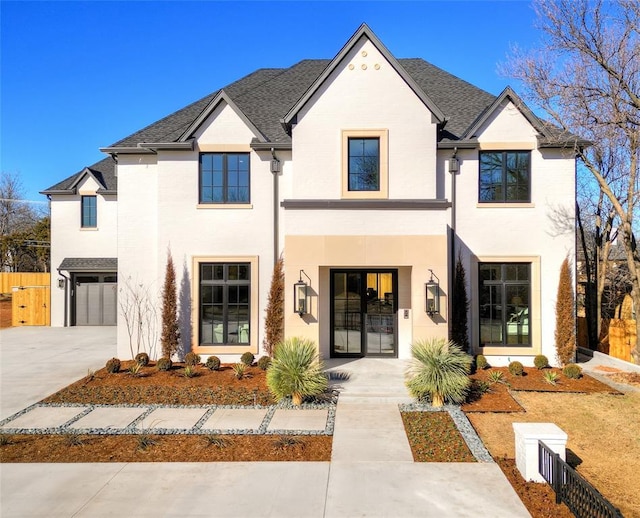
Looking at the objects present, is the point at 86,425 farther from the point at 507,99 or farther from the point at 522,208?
the point at 507,99

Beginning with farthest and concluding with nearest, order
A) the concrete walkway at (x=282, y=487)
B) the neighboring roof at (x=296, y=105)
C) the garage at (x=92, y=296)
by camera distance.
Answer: the garage at (x=92, y=296) < the neighboring roof at (x=296, y=105) < the concrete walkway at (x=282, y=487)

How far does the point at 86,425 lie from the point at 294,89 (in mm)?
12630

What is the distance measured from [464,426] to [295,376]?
3.46 m

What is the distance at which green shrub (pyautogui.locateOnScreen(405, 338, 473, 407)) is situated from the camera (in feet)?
27.5

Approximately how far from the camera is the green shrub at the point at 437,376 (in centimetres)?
839

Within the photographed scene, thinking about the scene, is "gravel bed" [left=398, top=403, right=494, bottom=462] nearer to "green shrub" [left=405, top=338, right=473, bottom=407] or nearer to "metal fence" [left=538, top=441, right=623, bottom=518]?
"green shrub" [left=405, top=338, right=473, bottom=407]

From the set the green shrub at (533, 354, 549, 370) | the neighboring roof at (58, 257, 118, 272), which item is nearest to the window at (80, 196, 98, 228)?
the neighboring roof at (58, 257, 118, 272)

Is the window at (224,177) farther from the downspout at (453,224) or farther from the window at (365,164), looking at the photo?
the downspout at (453,224)

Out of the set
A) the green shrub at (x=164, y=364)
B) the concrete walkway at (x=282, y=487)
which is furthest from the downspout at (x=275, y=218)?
the concrete walkway at (x=282, y=487)

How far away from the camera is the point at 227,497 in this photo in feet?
16.5

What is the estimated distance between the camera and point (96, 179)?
19.4 m

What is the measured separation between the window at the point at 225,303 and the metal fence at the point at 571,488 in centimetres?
848

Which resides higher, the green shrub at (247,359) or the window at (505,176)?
the window at (505,176)

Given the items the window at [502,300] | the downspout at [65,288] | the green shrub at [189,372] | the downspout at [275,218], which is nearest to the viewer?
the green shrub at [189,372]
